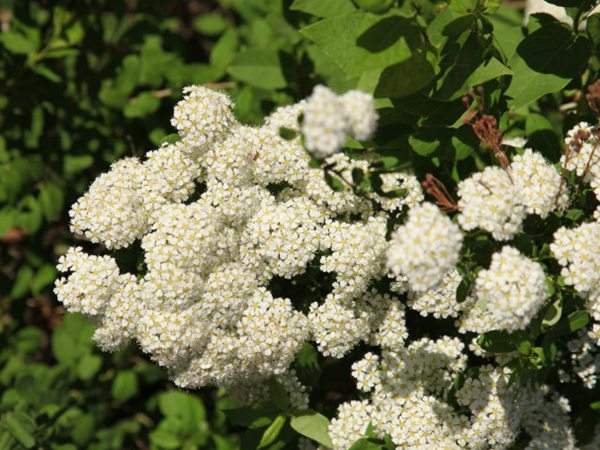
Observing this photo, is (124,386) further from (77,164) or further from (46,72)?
(46,72)

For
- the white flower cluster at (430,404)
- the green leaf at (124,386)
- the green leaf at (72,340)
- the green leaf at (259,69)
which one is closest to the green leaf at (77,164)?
the green leaf at (72,340)

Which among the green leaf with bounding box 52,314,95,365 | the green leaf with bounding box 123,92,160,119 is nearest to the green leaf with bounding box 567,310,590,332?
the green leaf with bounding box 123,92,160,119

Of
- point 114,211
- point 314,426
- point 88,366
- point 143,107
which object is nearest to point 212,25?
point 143,107

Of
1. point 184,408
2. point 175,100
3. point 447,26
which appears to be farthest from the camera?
point 175,100

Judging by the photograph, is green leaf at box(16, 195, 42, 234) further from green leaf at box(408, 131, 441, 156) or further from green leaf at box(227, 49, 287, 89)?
green leaf at box(408, 131, 441, 156)

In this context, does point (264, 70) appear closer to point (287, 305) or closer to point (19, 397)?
point (287, 305)

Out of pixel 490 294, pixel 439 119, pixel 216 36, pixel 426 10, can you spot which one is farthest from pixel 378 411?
pixel 216 36

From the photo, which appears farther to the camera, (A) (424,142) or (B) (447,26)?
(A) (424,142)
